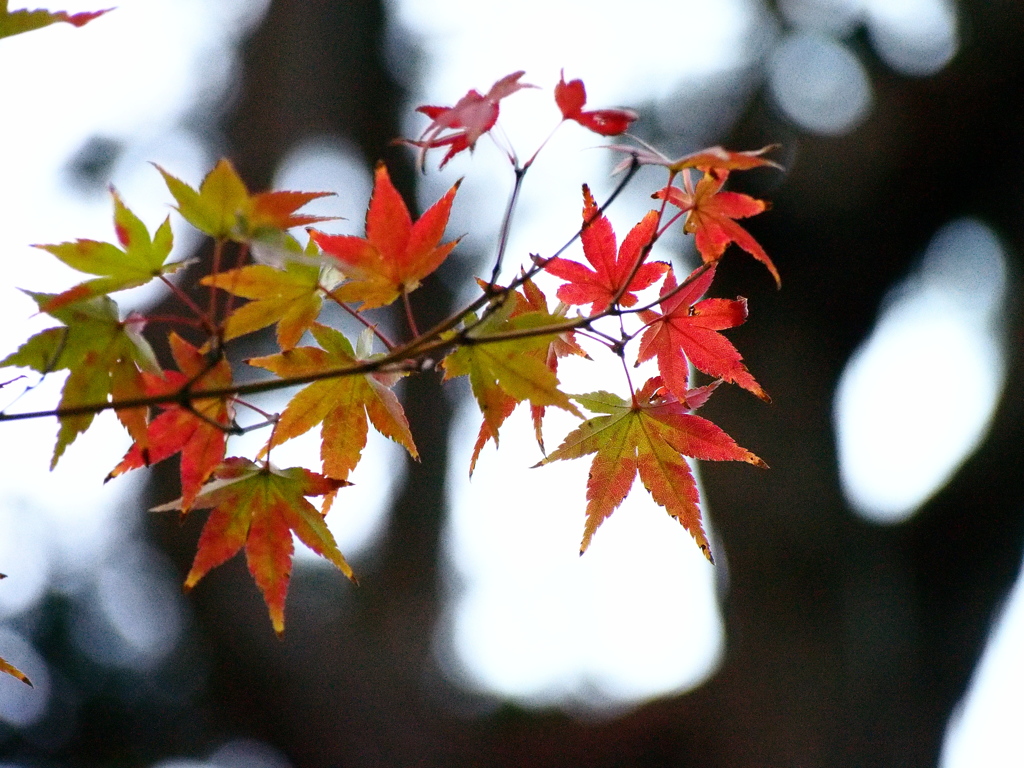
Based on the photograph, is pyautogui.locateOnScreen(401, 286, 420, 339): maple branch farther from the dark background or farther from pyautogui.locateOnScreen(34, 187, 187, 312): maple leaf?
the dark background

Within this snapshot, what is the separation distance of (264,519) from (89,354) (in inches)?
6.1

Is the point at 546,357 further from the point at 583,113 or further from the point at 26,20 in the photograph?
the point at 26,20

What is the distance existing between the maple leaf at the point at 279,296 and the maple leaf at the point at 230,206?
5 cm

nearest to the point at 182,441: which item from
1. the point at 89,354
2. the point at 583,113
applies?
the point at 89,354

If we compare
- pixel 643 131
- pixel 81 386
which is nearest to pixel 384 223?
pixel 81 386

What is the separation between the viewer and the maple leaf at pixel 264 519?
55cm

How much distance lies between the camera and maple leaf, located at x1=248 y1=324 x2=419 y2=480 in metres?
0.53

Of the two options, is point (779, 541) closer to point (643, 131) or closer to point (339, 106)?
point (643, 131)

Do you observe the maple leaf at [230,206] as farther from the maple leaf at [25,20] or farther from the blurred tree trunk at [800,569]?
the blurred tree trunk at [800,569]

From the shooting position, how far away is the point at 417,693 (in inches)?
97.6

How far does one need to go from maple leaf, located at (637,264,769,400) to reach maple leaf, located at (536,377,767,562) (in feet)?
0.08

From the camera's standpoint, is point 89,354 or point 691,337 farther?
point 691,337

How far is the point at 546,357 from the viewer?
0.62 meters

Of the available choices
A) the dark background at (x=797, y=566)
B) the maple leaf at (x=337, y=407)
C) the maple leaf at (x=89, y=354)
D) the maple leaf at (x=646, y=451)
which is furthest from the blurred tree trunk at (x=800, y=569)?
the maple leaf at (x=89, y=354)
